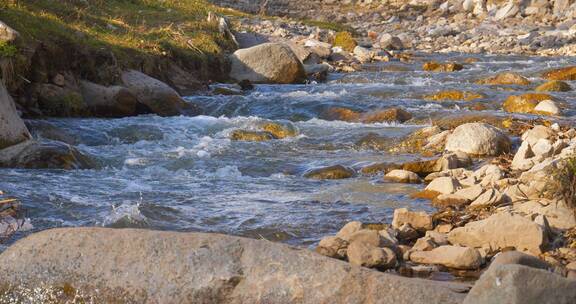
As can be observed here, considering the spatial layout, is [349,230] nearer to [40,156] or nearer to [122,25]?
[40,156]

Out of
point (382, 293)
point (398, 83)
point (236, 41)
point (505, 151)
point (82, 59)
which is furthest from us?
point (236, 41)

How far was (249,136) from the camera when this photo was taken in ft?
38.0

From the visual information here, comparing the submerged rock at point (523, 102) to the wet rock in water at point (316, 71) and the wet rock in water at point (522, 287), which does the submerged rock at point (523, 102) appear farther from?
the wet rock in water at point (522, 287)

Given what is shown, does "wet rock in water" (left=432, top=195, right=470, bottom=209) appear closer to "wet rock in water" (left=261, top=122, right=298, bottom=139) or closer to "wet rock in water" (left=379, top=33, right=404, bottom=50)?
"wet rock in water" (left=261, top=122, right=298, bottom=139)

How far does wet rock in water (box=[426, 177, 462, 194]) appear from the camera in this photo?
7.81 m

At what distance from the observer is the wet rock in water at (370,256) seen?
5.33 meters

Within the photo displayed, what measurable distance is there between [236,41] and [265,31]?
16.7 feet

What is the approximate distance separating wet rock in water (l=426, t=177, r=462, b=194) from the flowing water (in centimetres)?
24

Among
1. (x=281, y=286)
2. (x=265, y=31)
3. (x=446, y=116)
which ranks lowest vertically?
(x=265, y=31)

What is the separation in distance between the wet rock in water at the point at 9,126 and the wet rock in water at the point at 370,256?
553 cm

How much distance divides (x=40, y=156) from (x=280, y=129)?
4.01 meters

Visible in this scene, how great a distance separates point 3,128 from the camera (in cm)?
945

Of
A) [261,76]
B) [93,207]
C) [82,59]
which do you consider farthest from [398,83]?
[93,207]

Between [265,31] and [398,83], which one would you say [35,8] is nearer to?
[398,83]
